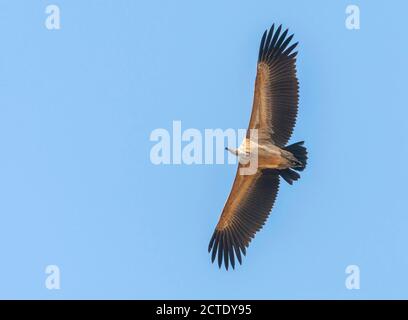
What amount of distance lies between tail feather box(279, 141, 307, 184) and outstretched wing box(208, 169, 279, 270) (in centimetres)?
67

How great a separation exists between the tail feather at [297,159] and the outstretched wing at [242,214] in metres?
0.67

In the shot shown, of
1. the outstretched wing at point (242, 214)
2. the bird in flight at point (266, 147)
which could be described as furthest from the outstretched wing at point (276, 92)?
the outstretched wing at point (242, 214)

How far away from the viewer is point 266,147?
19.3m

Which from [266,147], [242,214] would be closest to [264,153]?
[266,147]

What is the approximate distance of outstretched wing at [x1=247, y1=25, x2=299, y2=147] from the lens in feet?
62.7

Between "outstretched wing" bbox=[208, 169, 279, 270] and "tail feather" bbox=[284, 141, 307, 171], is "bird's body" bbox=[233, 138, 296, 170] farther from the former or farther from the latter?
"outstretched wing" bbox=[208, 169, 279, 270]

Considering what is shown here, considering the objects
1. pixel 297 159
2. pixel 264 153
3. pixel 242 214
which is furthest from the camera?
pixel 242 214

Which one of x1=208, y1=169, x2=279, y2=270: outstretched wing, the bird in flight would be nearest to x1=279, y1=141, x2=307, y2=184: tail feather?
the bird in flight

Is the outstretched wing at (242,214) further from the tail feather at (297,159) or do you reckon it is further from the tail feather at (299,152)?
the tail feather at (299,152)

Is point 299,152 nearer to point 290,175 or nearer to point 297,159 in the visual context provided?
point 297,159

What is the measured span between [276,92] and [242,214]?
256 cm

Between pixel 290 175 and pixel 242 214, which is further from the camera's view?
pixel 242 214
